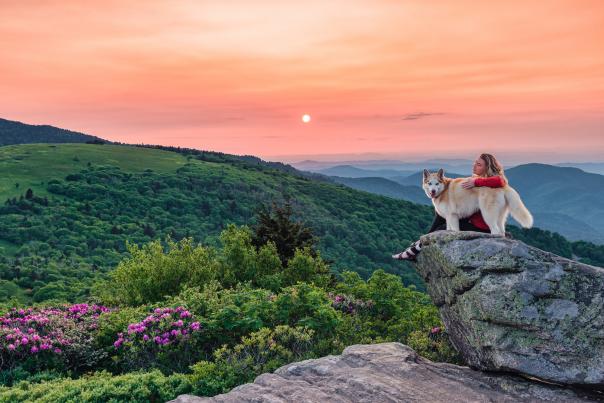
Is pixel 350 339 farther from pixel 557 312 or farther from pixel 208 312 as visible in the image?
pixel 557 312

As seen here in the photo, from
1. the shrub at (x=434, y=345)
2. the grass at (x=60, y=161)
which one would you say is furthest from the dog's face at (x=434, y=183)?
the grass at (x=60, y=161)

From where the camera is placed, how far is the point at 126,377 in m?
10.1

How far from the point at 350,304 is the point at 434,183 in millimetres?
6976

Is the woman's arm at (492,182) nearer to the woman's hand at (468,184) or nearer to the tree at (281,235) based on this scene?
the woman's hand at (468,184)

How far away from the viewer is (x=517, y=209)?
9867mm

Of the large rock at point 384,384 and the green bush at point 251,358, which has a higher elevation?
the large rock at point 384,384

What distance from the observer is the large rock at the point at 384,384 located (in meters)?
8.20

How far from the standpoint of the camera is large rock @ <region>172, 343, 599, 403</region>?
26.9 feet

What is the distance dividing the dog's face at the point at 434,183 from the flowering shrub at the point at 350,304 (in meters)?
6.36

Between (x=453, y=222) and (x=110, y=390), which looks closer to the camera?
(x=110, y=390)

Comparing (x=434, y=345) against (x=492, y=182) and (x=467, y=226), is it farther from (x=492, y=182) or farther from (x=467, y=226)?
(x=492, y=182)

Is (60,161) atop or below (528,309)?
atop

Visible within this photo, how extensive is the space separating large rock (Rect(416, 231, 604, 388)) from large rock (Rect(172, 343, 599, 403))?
0.33 m

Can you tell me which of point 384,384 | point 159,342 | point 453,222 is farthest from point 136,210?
point 384,384
